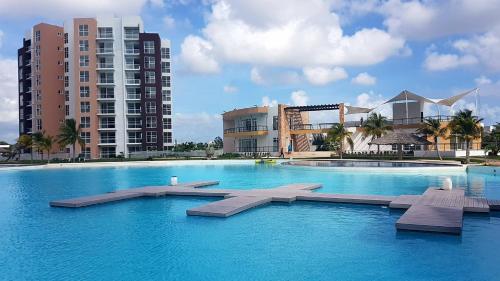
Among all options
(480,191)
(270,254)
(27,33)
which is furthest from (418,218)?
(27,33)

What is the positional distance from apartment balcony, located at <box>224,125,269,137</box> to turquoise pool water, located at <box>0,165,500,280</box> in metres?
40.1

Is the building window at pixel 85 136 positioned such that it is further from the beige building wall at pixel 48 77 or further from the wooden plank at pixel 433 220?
the wooden plank at pixel 433 220

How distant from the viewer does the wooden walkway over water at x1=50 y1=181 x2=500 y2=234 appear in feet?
37.3

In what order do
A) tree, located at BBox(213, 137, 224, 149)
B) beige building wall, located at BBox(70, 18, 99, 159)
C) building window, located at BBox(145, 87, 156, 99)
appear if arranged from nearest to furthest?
beige building wall, located at BBox(70, 18, 99, 159) → building window, located at BBox(145, 87, 156, 99) → tree, located at BBox(213, 137, 224, 149)

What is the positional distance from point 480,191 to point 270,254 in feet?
45.4

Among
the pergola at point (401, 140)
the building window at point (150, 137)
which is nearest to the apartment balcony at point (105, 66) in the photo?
the building window at point (150, 137)

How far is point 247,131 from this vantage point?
57.3 metres

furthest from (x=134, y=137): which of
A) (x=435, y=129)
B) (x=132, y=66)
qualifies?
(x=435, y=129)

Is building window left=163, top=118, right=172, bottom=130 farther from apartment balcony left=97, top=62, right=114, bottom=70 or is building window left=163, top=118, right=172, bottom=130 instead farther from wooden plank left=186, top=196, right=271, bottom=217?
wooden plank left=186, top=196, right=271, bottom=217

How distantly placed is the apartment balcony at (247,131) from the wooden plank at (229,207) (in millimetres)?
39444

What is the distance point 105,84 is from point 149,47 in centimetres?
841

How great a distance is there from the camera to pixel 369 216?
13.6m

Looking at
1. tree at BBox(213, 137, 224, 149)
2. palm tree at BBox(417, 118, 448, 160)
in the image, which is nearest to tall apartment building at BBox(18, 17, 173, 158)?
tree at BBox(213, 137, 224, 149)

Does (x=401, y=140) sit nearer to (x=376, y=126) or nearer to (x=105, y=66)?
(x=376, y=126)
